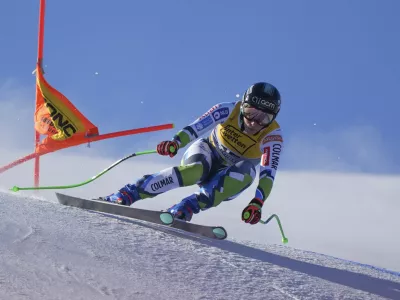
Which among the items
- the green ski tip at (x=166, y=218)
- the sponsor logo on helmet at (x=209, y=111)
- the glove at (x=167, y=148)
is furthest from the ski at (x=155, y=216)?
the sponsor logo on helmet at (x=209, y=111)

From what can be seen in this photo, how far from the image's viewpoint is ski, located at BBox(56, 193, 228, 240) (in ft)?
19.2

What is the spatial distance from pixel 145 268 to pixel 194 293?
1.58 ft

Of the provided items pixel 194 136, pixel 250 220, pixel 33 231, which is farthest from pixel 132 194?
pixel 33 231

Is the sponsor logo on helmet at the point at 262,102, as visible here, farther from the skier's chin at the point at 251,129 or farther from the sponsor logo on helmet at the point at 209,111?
the sponsor logo on helmet at the point at 209,111

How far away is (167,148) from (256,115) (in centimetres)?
105

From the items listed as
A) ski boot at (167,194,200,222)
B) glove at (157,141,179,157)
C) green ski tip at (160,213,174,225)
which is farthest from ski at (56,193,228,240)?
glove at (157,141,179,157)

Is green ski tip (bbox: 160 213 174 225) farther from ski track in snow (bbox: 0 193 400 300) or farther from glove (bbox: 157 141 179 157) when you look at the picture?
glove (bbox: 157 141 179 157)

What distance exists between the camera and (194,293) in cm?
357

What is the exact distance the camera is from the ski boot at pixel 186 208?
633 cm

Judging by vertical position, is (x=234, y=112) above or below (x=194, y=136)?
above

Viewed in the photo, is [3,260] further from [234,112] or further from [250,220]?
[234,112]

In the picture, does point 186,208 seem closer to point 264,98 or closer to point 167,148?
point 167,148

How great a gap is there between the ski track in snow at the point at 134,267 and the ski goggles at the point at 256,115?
5.02ft

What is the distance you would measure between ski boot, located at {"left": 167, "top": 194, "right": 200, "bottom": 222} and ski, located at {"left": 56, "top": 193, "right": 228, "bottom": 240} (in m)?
0.34
